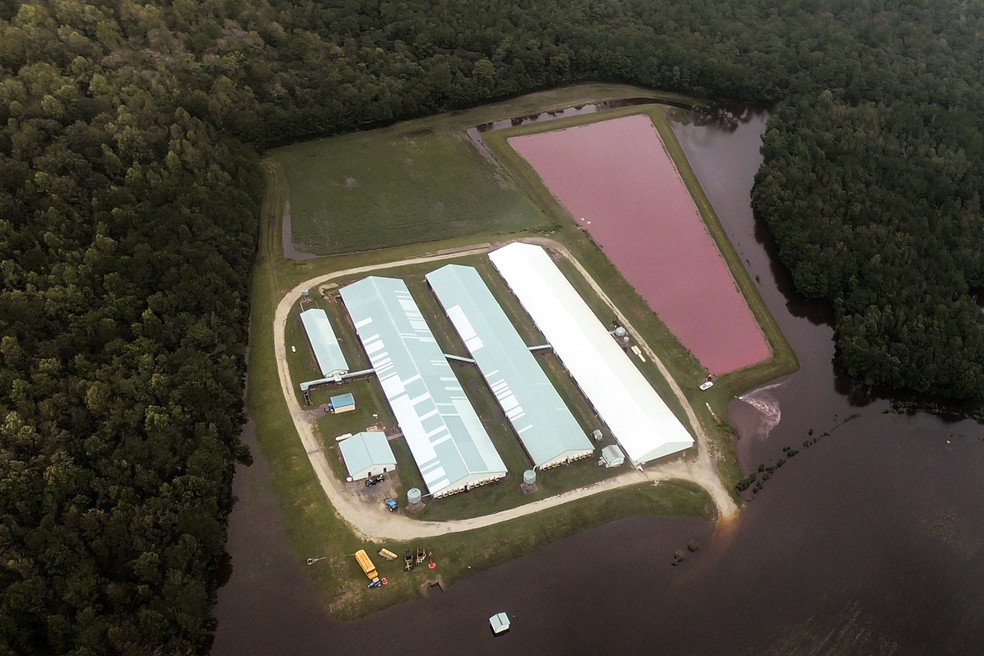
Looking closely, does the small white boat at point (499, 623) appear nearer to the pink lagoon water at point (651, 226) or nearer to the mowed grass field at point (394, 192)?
the pink lagoon water at point (651, 226)

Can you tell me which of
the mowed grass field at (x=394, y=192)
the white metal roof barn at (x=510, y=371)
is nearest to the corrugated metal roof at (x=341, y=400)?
the white metal roof barn at (x=510, y=371)

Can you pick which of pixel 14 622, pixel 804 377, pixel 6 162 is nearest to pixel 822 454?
pixel 804 377

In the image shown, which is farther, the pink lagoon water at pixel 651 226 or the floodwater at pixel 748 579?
the pink lagoon water at pixel 651 226

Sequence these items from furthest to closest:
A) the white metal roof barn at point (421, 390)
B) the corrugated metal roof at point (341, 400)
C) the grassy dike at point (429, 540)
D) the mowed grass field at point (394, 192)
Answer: the mowed grass field at point (394, 192) → the corrugated metal roof at point (341, 400) → the white metal roof barn at point (421, 390) → the grassy dike at point (429, 540)

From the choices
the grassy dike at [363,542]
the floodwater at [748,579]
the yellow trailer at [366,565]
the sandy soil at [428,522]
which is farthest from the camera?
the sandy soil at [428,522]

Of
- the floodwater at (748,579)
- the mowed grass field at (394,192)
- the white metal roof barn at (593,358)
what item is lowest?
the floodwater at (748,579)

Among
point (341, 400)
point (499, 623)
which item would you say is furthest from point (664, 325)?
point (499, 623)

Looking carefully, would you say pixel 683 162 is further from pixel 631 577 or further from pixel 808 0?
pixel 631 577
